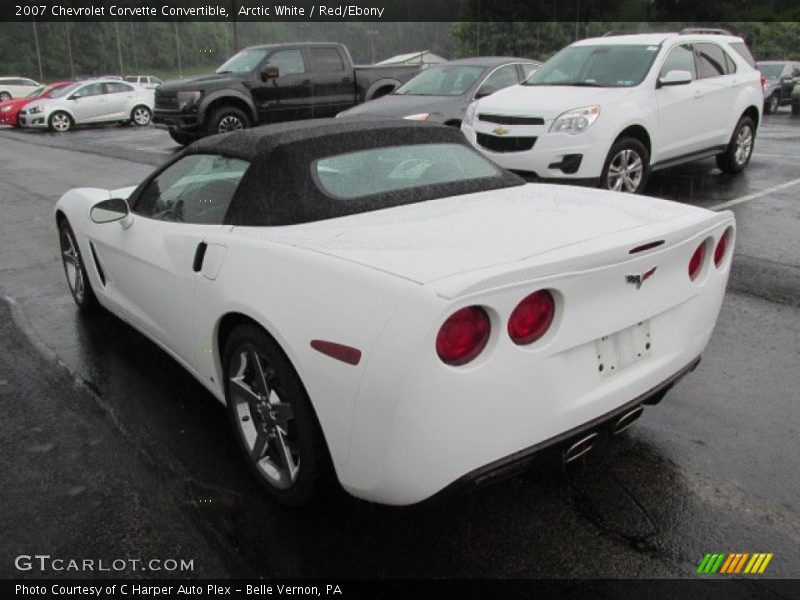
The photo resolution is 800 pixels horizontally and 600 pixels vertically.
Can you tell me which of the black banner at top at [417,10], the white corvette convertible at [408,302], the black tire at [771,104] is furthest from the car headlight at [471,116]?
the black tire at [771,104]

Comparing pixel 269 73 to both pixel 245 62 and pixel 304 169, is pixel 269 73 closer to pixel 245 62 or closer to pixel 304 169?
pixel 245 62

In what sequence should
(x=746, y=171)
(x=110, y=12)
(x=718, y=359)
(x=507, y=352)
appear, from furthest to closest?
1. (x=110, y=12)
2. (x=746, y=171)
3. (x=718, y=359)
4. (x=507, y=352)

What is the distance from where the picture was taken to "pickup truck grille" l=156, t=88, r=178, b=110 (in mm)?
14549

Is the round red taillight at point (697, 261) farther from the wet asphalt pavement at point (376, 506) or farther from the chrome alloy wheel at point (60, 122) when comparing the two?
the chrome alloy wheel at point (60, 122)

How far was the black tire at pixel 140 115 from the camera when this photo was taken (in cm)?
2547

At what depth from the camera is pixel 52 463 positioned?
3.16 metres

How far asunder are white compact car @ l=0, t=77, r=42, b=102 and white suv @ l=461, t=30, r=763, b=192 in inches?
1544

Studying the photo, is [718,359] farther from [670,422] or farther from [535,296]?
[535,296]

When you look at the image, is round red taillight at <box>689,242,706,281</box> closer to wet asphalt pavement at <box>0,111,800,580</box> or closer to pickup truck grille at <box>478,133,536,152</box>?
wet asphalt pavement at <box>0,111,800,580</box>

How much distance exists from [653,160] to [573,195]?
5.14 meters

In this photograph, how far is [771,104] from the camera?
76.0ft

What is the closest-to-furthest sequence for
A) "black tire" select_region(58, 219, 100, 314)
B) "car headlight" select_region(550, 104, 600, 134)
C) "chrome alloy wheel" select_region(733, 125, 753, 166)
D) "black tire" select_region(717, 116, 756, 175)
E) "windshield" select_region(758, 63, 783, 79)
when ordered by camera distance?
"black tire" select_region(58, 219, 100, 314)
"car headlight" select_region(550, 104, 600, 134)
"black tire" select_region(717, 116, 756, 175)
"chrome alloy wheel" select_region(733, 125, 753, 166)
"windshield" select_region(758, 63, 783, 79)

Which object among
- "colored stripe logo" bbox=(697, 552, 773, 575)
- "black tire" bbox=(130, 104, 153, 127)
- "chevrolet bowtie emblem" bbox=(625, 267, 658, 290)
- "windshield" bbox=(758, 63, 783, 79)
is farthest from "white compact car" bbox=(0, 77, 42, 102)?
"colored stripe logo" bbox=(697, 552, 773, 575)

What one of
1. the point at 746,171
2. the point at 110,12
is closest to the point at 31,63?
the point at 110,12
